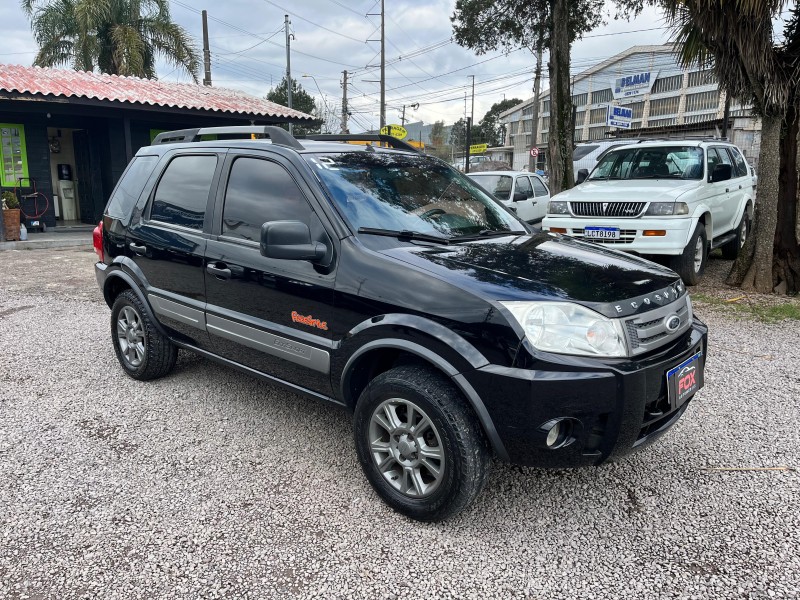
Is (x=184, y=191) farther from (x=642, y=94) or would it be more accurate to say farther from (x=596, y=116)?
(x=596, y=116)

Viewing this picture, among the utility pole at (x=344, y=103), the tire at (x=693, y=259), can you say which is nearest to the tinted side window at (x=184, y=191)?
the tire at (x=693, y=259)

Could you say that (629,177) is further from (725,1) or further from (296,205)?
(296,205)

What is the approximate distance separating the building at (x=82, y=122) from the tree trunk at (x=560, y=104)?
23.9 feet

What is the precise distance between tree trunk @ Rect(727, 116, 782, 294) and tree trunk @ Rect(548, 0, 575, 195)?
4526 millimetres

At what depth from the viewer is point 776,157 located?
276 inches

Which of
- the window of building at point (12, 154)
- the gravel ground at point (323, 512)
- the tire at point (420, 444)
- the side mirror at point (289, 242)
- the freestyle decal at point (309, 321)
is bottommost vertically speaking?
the gravel ground at point (323, 512)

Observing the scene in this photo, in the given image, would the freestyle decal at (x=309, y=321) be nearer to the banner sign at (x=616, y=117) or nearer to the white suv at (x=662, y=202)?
the white suv at (x=662, y=202)

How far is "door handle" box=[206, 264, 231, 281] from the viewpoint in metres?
3.54

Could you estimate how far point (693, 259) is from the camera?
24.0 ft

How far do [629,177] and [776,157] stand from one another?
1.74 m

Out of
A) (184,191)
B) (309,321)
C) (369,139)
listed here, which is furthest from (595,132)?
(309,321)

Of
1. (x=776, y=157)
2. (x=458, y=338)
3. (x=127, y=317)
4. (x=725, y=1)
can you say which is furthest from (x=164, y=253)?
(x=776, y=157)

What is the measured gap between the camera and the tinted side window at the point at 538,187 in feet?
40.9

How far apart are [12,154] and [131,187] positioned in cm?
1179
